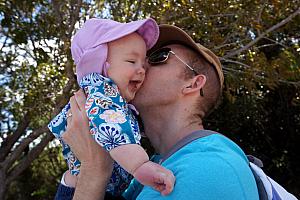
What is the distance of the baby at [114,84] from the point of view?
199 centimetres

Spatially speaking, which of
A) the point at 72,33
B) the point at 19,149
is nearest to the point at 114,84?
the point at 72,33

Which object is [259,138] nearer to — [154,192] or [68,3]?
[68,3]

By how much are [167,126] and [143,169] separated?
0.57 meters

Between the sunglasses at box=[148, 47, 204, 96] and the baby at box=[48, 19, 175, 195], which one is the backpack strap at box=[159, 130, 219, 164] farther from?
the sunglasses at box=[148, 47, 204, 96]

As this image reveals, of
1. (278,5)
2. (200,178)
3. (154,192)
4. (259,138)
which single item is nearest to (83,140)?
(154,192)

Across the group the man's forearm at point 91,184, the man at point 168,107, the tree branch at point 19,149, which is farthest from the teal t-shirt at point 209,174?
the tree branch at point 19,149

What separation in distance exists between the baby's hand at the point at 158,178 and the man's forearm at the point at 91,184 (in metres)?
0.45

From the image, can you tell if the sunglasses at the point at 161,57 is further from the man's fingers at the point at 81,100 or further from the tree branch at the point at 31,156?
the tree branch at the point at 31,156

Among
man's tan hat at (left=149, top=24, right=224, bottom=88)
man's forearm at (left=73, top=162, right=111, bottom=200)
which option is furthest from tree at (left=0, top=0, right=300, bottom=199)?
man's forearm at (left=73, top=162, right=111, bottom=200)

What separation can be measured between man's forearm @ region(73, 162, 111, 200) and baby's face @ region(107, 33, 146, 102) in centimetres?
33

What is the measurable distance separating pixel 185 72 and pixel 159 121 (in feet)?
0.81

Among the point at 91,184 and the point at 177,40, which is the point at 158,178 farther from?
the point at 177,40

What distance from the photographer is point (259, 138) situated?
1222 cm

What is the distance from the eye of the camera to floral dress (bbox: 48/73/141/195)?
2.00 metres
